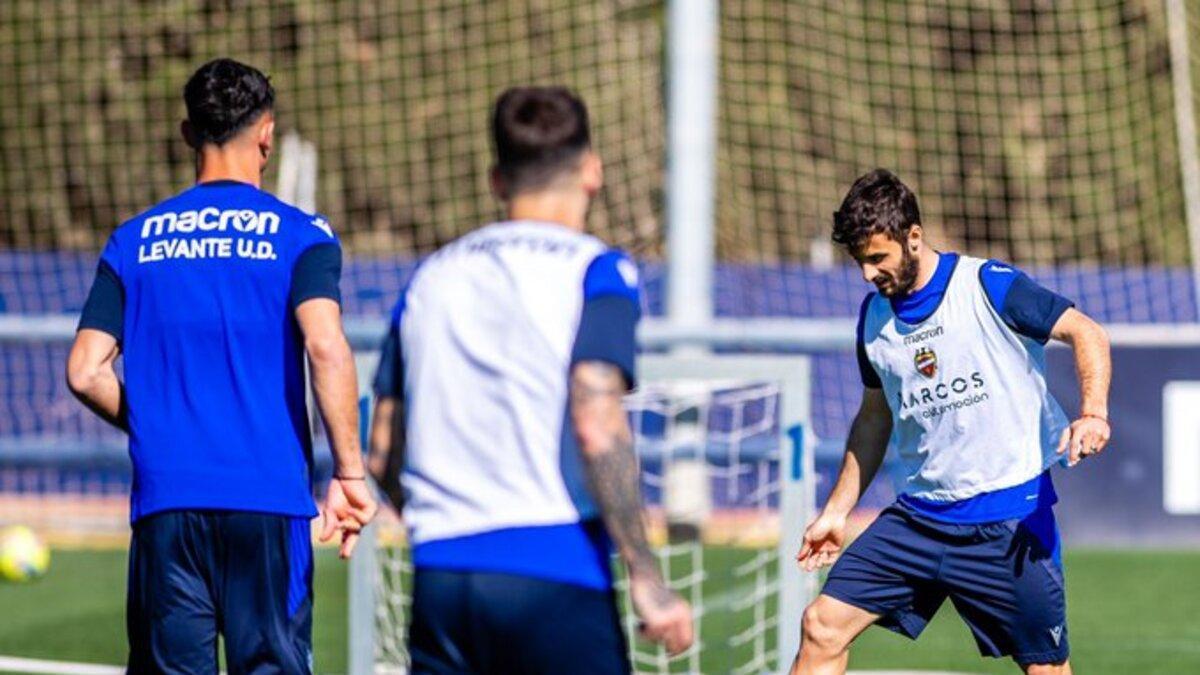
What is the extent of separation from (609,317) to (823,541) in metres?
2.58

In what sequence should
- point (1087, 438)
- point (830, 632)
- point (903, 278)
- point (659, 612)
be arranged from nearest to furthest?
point (659, 612), point (1087, 438), point (903, 278), point (830, 632)

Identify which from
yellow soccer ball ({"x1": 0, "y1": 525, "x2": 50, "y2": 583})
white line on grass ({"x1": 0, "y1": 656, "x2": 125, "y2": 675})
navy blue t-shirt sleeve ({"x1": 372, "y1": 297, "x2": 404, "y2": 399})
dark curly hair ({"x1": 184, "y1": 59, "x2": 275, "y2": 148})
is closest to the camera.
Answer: navy blue t-shirt sleeve ({"x1": 372, "y1": 297, "x2": 404, "y2": 399})

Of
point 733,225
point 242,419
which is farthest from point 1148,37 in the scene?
point 242,419

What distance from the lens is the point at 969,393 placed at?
6.05 meters

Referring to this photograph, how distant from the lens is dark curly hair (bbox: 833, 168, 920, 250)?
5.88 meters

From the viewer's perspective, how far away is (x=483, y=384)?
396cm

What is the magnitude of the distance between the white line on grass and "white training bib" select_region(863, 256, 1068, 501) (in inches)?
149

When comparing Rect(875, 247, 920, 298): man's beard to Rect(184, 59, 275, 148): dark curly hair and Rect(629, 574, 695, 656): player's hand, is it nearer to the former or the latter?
Rect(184, 59, 275, 148): dark curly hair

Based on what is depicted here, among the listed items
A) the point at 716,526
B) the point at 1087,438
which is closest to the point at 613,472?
the point at 1087,438

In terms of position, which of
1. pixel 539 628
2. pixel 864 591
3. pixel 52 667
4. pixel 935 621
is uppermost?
pixel 539 628

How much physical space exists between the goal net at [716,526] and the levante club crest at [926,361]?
48.7 inches

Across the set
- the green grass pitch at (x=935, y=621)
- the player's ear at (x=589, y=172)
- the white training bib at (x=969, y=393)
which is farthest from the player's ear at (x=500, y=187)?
the green grass pitch at (x=935, y=621)

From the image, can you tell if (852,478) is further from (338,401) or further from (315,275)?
(315,275)

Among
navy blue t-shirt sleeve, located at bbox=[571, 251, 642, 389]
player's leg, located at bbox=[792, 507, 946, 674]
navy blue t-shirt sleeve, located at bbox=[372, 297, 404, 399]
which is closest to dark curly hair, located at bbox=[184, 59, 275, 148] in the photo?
navy blue t-shirt sleeve, located at bbox=[372, 297, 404, 399]
